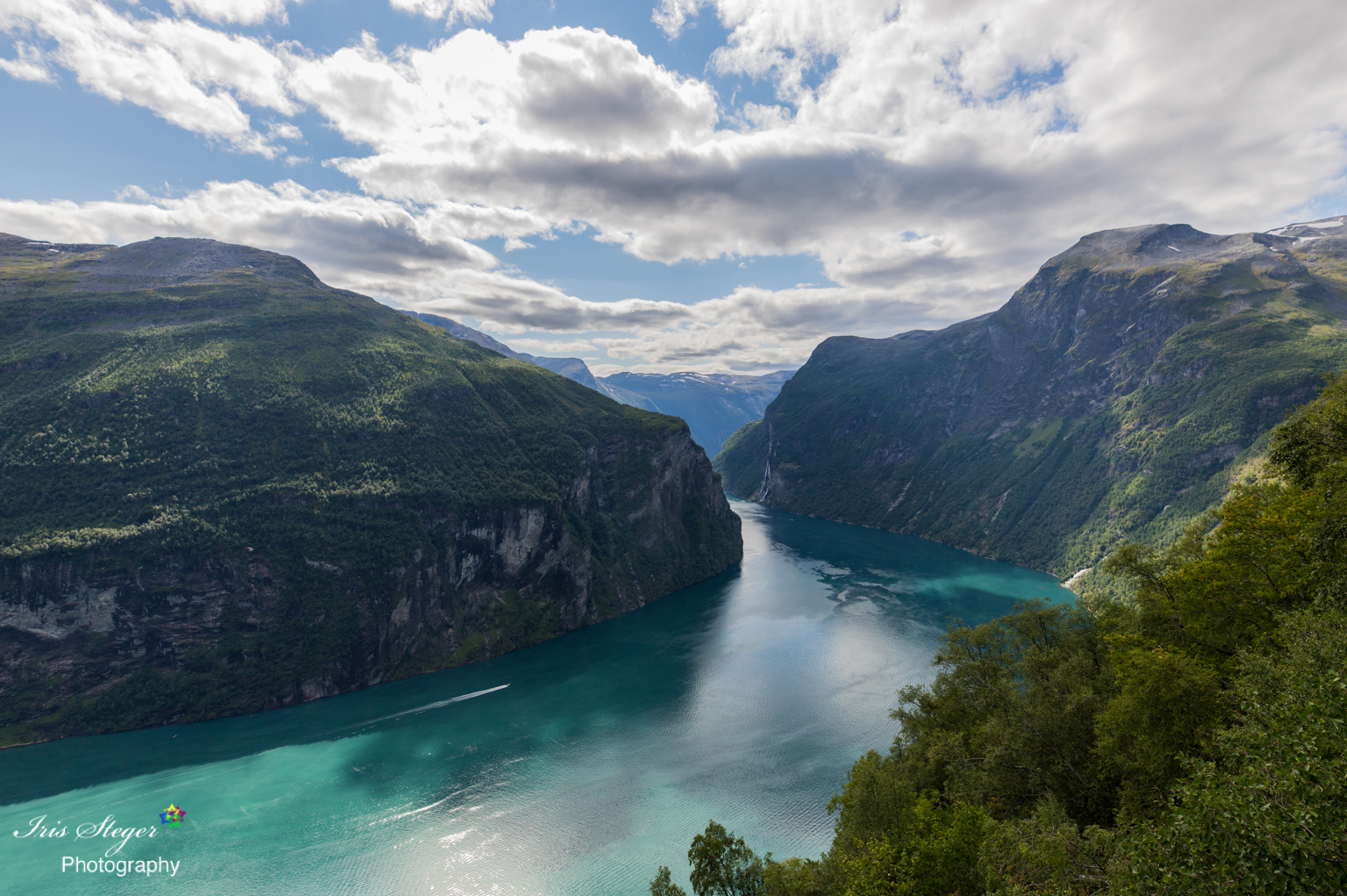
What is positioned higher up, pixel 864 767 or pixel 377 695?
pixel 864 767

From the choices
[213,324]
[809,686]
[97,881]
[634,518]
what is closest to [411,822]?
[97,881]

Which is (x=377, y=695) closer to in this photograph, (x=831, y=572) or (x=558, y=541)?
(x=558, y=541)

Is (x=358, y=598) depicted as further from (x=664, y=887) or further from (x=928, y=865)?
(x=928, y=865)

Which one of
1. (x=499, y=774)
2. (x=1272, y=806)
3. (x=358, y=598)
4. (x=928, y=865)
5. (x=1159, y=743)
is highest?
(x=1272, y=806)

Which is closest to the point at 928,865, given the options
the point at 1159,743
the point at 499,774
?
the point at 1159,743

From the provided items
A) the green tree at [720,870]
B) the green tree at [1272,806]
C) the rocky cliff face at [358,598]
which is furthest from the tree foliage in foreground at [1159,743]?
the rocky cliff face at [358,598]

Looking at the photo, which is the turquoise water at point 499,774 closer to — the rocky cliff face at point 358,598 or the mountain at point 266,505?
the rocky cliff face at point 358,598
